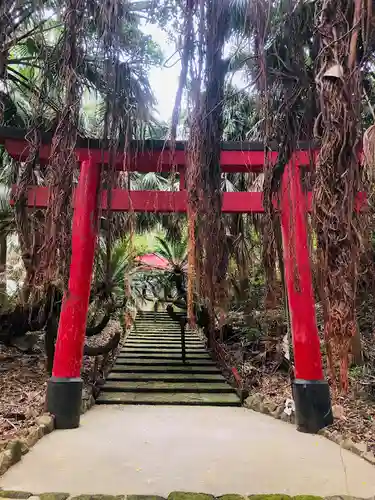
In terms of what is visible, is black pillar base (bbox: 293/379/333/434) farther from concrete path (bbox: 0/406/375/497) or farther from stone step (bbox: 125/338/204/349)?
stone step (bbox: 125/338/204/349)

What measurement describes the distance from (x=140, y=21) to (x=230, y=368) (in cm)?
546

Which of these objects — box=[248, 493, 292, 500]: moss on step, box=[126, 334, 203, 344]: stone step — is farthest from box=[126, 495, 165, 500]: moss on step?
box=[126, 334, 203, 344]: stone step

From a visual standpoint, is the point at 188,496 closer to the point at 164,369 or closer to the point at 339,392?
the point at 339,392

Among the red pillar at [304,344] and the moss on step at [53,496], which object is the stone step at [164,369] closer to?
the red pillar at [304,344]

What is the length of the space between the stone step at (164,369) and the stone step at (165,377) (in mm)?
179

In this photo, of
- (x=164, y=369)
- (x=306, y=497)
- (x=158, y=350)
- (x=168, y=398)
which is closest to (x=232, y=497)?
(x=306, y=497)

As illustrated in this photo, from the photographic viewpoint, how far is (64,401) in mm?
4430

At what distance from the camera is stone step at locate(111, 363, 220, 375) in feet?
24.5

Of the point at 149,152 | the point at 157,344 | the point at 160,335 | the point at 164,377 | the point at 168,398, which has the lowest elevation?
the point at 168,398

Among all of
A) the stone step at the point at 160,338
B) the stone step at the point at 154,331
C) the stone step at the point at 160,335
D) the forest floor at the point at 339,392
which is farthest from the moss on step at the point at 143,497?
the stone step at the point at 154,331

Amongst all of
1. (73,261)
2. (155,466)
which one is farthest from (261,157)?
(155,466)

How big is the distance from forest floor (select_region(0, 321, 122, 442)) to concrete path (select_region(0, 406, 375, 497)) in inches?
13.8

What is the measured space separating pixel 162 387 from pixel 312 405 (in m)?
2.82

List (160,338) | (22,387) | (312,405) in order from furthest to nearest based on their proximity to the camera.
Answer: (160,338) < (22,387) < (312,405)
